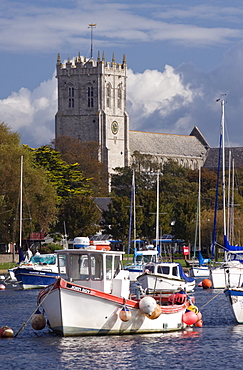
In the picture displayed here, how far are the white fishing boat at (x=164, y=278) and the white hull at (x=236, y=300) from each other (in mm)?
8956

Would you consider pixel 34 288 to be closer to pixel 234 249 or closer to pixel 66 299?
pixel 234 249

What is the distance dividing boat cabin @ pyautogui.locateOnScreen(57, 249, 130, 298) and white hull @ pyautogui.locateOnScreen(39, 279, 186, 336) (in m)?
1.48

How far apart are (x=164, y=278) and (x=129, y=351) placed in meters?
20.2

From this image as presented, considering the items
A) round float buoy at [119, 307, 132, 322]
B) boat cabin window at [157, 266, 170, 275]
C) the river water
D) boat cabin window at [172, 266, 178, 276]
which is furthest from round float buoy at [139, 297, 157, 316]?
boat cabin window at [157, 266, 170, 275]

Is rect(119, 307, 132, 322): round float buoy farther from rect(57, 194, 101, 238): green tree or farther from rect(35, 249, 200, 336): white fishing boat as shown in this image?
rect(57, 194, 101, 238): green tree

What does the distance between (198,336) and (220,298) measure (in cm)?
2038

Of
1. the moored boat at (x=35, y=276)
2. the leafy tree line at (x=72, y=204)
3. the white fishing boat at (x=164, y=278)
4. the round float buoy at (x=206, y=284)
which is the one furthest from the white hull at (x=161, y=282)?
the leafy tree line at (x=72, y=204)

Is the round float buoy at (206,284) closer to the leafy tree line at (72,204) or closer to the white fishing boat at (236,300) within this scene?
the white fishing boat at (236,300)

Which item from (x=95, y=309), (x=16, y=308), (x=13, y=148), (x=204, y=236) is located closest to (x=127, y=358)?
(x=95, y=309)

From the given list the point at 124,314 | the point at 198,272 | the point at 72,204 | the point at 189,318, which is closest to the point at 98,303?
the point at 124,314

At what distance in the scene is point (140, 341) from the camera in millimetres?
39938

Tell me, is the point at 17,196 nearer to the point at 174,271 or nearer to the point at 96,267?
the point at 174,271

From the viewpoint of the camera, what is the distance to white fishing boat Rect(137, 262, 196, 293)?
58219mm

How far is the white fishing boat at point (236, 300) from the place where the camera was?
45.2 m
